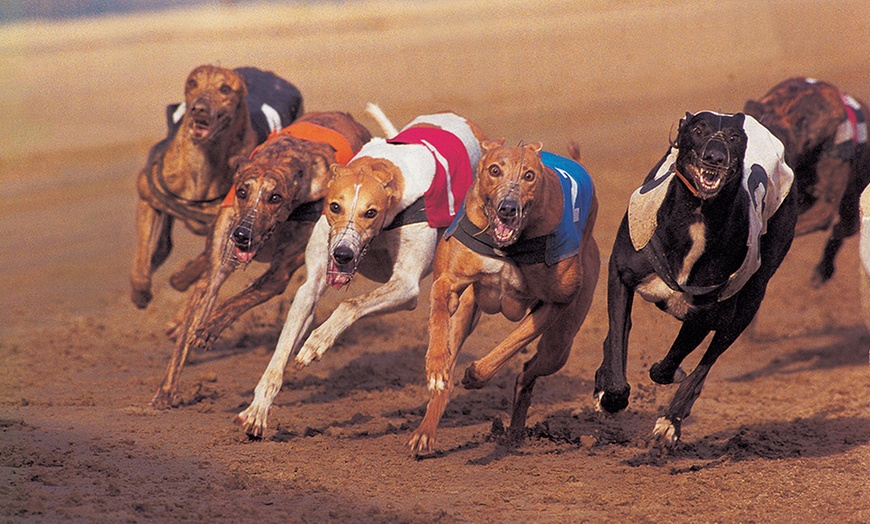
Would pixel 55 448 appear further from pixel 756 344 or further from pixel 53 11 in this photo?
pixel 53 11

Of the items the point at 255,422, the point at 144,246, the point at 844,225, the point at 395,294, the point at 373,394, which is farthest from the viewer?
the point at 844,225

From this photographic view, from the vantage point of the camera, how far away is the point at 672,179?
4.51 meters

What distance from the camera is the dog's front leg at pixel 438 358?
4613 mm

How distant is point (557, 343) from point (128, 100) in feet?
38.9

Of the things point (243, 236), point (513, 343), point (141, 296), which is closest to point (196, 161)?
point (141, 296)

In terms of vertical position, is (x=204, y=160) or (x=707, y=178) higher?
(x=707, y=178)

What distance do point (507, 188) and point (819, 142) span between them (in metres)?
3.08

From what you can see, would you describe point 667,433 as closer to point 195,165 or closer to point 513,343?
point 513,343

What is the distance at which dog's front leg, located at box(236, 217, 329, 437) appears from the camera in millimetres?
4938

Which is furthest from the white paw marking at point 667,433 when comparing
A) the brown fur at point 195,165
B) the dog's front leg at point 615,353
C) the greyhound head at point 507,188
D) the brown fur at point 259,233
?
the brown fur at point 195,165

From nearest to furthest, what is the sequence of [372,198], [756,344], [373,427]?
1. [372,198]
2. [373,427]
3. [756,344]

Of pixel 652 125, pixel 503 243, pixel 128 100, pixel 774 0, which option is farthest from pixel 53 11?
pixel 503 243

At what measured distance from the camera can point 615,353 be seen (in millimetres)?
4562

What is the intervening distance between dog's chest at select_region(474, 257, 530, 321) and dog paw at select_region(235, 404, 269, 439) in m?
1.00
